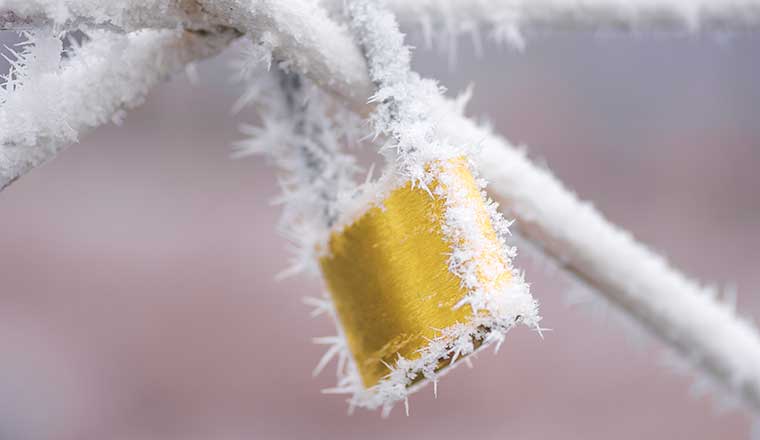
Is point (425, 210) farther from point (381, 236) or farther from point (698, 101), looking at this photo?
point (698, 101)

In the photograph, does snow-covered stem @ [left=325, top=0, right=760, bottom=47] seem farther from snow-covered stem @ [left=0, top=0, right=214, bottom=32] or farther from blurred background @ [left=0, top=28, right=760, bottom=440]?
blurred background @ [left=0, top=28, right=760, bottom=440]

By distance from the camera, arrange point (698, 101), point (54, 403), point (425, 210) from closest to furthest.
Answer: point (425, 210), point (54, 403), point (698, 101)

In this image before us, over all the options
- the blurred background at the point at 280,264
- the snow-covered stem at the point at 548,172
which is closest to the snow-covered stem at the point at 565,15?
the snow-covered stem at the point at 548,172

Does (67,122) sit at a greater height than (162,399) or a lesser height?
lesser

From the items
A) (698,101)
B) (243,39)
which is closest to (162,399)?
(243,39)

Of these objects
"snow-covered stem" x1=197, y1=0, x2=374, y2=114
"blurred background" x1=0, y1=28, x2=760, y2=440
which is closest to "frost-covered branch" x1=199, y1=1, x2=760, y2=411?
"snow-covered stem" x1=197, y1=0, x2=374, y2=114

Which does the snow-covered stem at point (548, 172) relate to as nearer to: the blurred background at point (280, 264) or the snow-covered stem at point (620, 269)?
the snow-covered stem at point (620, 269)
